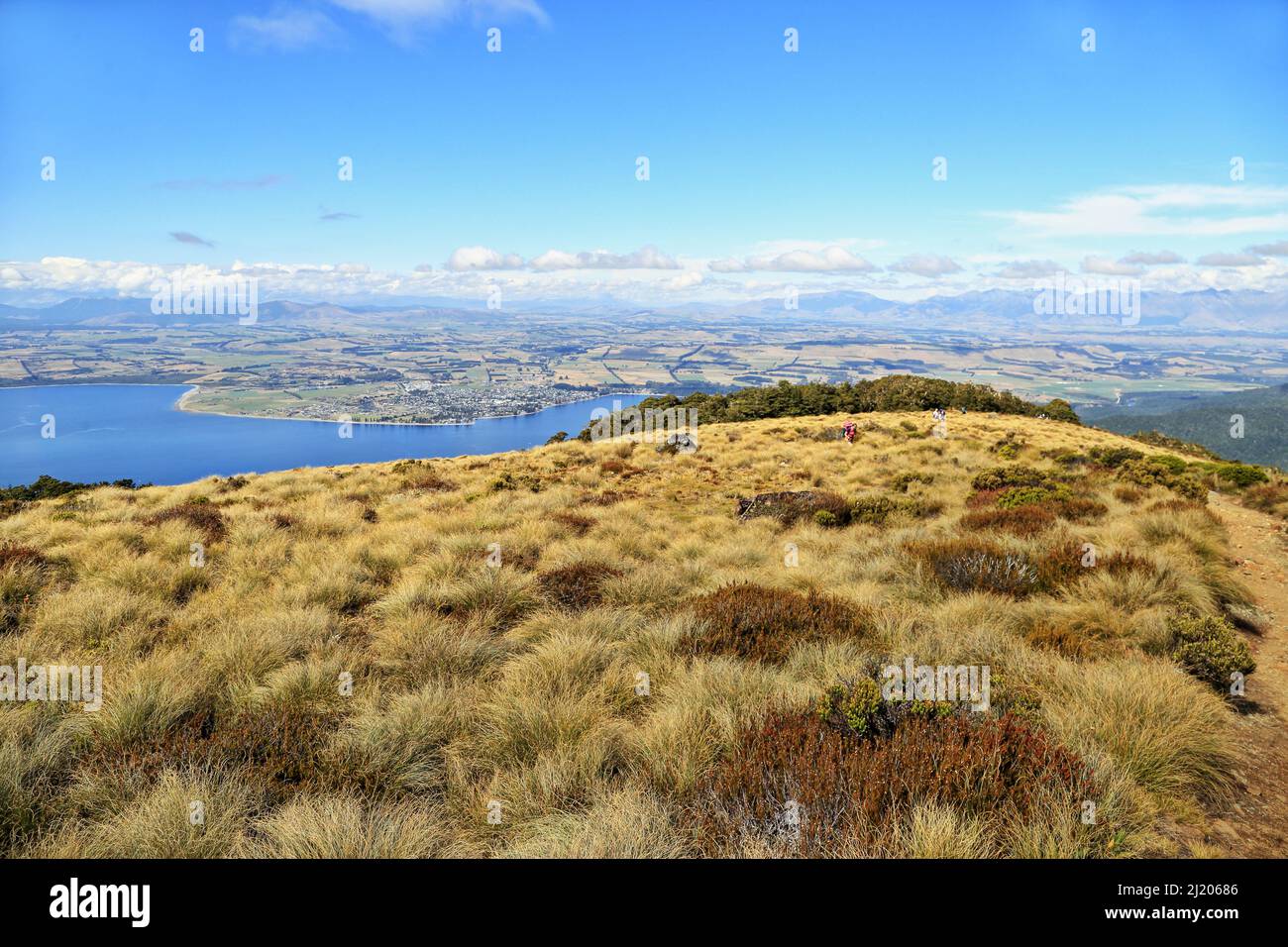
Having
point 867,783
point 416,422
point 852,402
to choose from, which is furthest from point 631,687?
point 416,422

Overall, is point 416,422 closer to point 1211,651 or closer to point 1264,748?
point 1211,651

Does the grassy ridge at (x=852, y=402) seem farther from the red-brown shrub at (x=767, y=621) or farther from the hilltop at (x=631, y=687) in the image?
the red-brown shrub at (x=767, y=621)

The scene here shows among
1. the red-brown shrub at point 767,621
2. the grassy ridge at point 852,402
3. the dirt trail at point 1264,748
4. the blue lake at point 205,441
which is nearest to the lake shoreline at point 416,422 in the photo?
the blue lake at point 205,441

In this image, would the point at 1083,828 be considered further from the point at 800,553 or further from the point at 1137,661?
the point at 800,553
